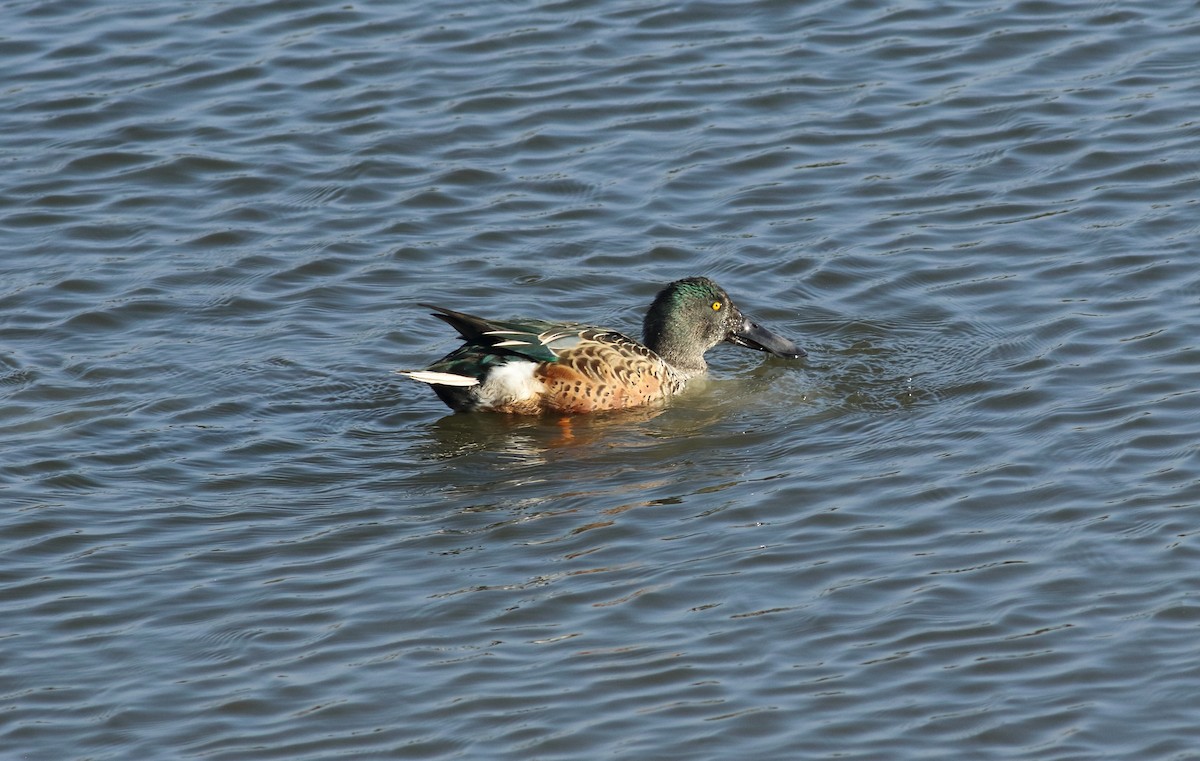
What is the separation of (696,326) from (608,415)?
93 centimetres

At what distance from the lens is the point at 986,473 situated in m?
7.86

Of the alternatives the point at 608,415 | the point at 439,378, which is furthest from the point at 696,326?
the point at 439,378

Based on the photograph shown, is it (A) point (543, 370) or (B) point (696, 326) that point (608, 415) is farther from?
(B) point (696, 326)

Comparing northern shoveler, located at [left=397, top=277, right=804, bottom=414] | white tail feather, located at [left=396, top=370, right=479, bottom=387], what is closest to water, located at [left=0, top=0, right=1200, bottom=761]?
northern shoveler, located at [left=397, top=277, right=804, bottom=414]

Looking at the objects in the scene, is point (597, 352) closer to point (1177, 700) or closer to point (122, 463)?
point (122, 463)

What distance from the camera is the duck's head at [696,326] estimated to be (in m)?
9.84

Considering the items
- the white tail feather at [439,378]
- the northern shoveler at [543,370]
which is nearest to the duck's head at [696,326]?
the northern shoveler at [543,370]

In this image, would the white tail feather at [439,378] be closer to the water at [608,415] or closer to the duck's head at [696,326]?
the water at [608,415]

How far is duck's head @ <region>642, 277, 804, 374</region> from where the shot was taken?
9844 mm

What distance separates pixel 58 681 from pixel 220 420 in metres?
2.72

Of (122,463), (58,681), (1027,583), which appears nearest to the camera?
(58,681)

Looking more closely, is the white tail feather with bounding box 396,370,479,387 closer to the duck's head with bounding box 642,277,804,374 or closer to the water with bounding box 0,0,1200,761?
the water with bounding box 0,0,1200,761

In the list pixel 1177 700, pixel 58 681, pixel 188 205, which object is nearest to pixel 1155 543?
pixel 1177 700

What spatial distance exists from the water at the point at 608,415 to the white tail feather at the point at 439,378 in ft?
0.96
